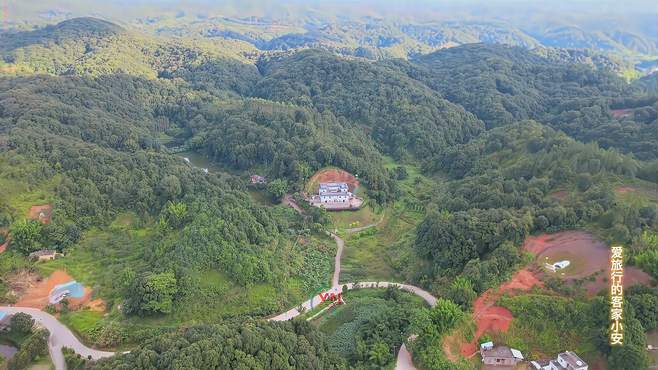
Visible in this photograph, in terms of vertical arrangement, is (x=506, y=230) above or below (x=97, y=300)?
above

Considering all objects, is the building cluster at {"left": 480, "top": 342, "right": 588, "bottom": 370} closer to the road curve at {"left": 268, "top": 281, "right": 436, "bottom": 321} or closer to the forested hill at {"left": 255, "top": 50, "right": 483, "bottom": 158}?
the road curve at {"left": 268, "top": 281, "right": 436, "bottom": 321}

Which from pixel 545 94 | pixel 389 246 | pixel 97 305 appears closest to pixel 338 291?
pixel 389 246

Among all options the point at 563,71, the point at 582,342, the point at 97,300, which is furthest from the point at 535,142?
the point at 563,71

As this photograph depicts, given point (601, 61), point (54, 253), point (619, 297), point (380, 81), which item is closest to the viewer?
point (619, 297)

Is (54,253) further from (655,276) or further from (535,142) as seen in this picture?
(535,142)

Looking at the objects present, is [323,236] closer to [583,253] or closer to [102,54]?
[583,253]

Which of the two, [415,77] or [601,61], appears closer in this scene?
[415,77]

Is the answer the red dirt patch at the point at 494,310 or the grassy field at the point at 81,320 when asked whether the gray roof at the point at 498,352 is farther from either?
the grassy field at the point at 81,320

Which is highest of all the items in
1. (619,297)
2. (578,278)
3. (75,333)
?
(619,297)
